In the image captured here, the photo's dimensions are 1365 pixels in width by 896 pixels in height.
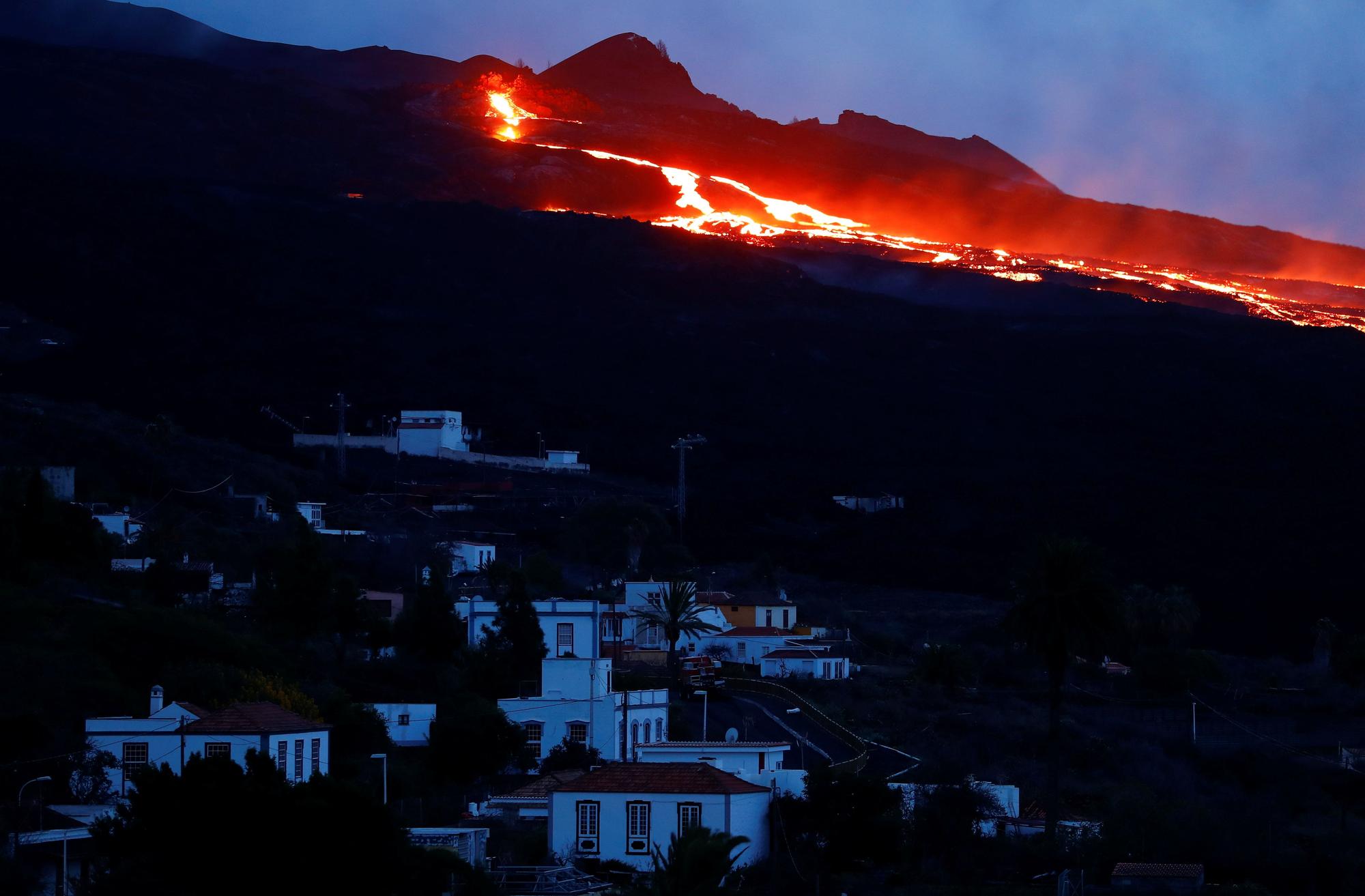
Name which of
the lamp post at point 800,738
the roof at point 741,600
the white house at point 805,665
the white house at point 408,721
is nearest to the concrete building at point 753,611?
the roof at point 741,600

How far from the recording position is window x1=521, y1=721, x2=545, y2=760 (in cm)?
3984

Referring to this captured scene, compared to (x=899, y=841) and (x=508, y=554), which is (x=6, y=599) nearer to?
(x=899, y=841)

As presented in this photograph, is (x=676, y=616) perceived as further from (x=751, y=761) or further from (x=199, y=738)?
(x=199, y=738)

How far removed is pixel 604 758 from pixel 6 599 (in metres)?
13.0

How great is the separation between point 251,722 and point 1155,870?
554 inches

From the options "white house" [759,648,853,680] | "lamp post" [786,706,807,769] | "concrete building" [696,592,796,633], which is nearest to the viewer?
"lamp post" [786,706,807,769]

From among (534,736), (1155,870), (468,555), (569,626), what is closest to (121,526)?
(468,555)

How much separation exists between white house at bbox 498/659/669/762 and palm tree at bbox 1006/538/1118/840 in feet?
26.1

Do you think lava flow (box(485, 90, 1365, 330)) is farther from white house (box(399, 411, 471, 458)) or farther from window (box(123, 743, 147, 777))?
window (box(123, 743, 147, 777))

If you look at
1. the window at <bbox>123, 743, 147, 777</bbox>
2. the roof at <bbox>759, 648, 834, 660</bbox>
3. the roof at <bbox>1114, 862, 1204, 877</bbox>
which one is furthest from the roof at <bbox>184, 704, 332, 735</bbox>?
the roof at <bbox>759, 648, 834, 660</bbox>

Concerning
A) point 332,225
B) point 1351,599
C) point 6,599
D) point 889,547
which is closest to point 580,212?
point 332,225

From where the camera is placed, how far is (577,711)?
40.1m

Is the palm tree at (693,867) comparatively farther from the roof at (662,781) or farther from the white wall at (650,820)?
the roof at (662,781)

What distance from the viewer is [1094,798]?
41.5 meters
